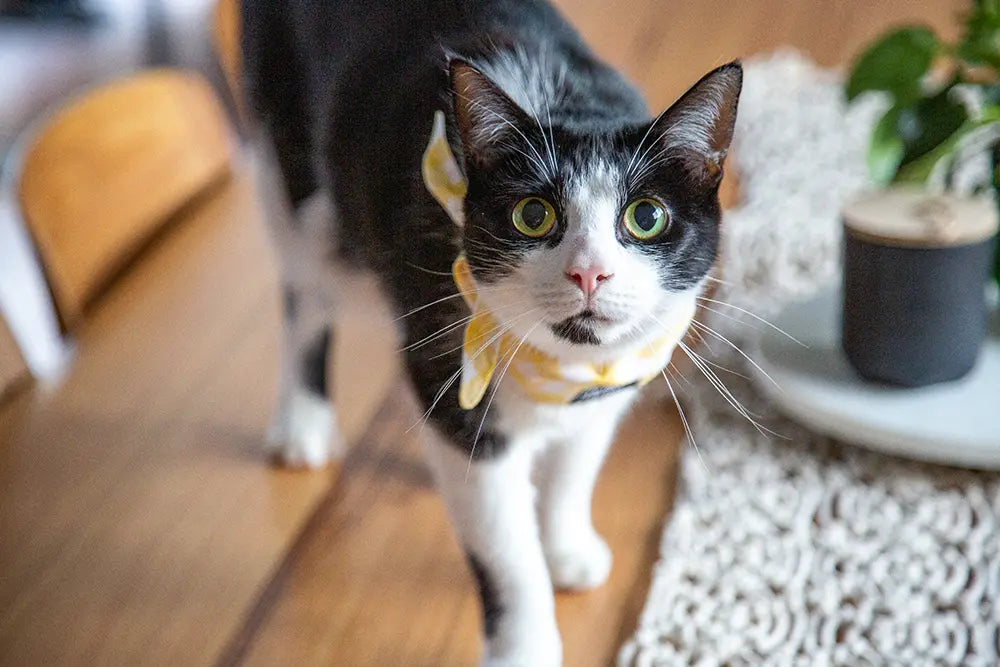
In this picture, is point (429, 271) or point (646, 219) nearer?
point (646, 219)

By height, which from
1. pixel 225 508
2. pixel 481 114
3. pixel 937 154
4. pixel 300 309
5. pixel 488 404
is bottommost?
pixel 225 508

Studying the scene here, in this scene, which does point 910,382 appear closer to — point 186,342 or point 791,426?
point 791,426

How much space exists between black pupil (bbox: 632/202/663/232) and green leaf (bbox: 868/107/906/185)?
50 centimetres

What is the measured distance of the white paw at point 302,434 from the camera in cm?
111

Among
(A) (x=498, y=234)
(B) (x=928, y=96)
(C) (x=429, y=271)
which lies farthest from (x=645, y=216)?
(B) (x=928, y=96)

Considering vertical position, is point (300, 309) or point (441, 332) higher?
point (441, 332)

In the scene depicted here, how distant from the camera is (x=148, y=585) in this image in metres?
0.93

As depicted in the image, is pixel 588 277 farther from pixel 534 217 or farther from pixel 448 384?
pixel 448 384

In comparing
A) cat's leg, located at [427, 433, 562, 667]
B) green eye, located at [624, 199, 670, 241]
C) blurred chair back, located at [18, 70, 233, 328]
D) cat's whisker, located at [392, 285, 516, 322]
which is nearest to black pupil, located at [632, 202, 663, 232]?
green eye, located at [624, 199, 670, 241]

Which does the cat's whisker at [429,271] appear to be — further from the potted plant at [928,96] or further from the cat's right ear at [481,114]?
the potted plant at [928,96]

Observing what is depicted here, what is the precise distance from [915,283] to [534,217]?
49cm

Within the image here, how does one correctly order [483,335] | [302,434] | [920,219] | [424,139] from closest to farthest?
[483,335] < [424,139] < [920,219] < [302,434]

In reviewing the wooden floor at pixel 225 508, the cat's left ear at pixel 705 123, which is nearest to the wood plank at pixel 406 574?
the wooden floor at pixel 225 508

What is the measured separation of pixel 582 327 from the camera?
2.28 feet
